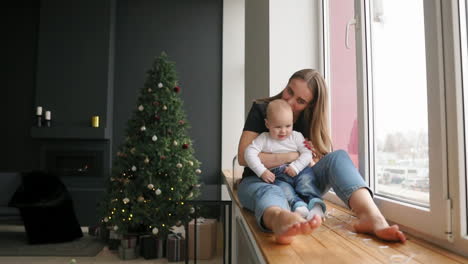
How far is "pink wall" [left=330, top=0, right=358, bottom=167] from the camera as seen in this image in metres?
1.93

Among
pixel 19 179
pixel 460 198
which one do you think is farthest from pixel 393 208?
pixel 19 179

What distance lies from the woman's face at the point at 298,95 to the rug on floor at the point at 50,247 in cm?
280

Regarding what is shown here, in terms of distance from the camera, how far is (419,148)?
1.19 metres

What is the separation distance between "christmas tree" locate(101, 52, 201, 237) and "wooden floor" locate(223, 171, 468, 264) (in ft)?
8.25

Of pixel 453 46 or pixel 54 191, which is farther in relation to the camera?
pixel 54 191

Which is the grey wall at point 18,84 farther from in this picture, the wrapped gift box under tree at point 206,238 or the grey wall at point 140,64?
the wrapped gift box under tree at point 206,238

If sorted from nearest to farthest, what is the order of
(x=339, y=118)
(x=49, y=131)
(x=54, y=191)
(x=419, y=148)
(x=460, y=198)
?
(x=460, y=198)
(x=419, y=148)
(x=339, y=118)
(x=54, y=191)
(x=49, y=131)

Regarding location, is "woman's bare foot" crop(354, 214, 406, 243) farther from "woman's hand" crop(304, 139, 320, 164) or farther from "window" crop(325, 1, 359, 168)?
"window" crop(325, 1, 359, 168)

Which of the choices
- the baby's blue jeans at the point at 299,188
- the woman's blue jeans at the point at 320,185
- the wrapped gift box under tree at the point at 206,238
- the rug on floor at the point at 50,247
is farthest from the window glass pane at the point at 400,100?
the rug on floor at the point at 50,247

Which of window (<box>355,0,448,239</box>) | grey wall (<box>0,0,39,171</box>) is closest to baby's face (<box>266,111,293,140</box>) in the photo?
window (<box>355,0,448,239</box>)

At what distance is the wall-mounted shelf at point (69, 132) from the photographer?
506 centimetres

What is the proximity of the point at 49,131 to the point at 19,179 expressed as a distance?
83 centimetres

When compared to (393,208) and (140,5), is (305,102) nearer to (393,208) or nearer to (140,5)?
(393,208)

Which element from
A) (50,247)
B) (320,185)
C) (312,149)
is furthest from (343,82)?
(50,247)
